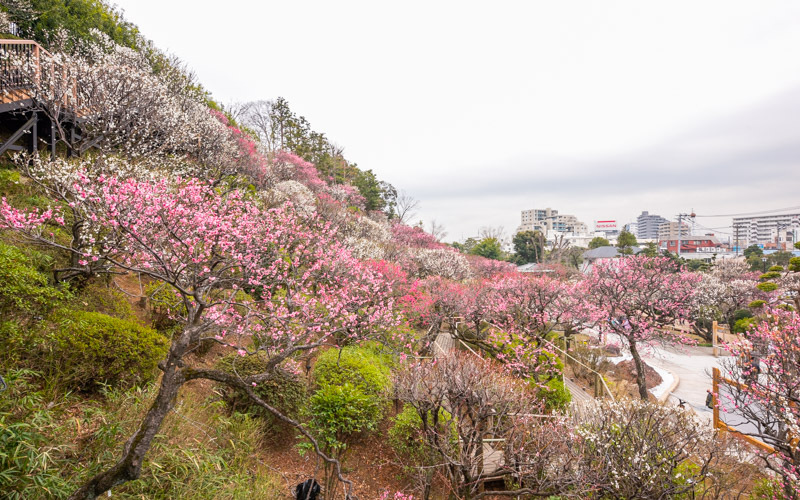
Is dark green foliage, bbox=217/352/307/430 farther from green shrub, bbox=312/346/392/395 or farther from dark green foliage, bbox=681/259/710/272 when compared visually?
dark green foliage, bbox=681/259/710/272

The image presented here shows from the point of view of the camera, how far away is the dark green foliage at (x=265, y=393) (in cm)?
723

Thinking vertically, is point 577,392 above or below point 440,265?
below

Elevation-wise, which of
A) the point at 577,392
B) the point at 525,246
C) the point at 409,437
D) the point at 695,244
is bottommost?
the point at 577,392

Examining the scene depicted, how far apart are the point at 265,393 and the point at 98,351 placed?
2.95 metres

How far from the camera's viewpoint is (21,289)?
18.2 feet

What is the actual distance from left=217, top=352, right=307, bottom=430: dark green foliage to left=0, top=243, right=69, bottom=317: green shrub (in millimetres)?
3061

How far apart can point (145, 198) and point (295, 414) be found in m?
5.07

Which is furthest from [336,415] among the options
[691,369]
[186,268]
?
[691,369]

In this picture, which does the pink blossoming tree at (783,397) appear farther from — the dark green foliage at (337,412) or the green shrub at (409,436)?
the dark green foliage at (337,412)

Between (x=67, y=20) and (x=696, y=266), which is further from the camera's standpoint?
(x=696, y=266)

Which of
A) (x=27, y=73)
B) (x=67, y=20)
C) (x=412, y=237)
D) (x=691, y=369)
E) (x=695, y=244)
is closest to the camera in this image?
(x=27, y=73)

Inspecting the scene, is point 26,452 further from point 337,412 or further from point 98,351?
point 337,412

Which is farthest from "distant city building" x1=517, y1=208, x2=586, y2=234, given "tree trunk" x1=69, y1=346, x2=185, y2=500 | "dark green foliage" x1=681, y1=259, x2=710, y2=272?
"tree trunk" x1=69, y1=346, x2=185, y2=500

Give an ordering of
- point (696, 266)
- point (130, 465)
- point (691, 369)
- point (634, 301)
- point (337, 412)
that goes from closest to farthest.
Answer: point (130, 465)
point (337, 412)
point (634, 301)
point (691, 369)
point (696, 266)
